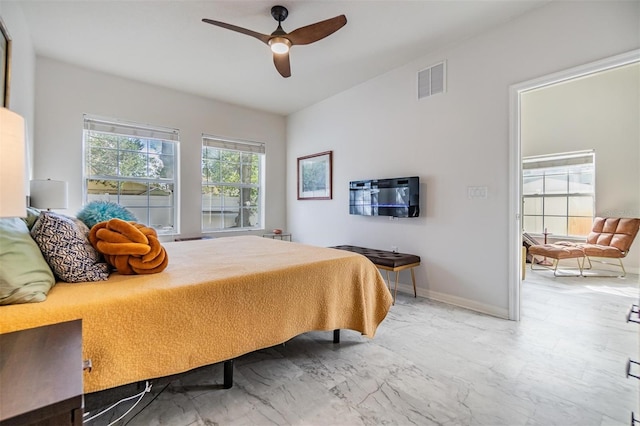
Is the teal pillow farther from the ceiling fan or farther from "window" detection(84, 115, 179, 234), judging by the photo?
"window" detection(84, 115, 179, 234)

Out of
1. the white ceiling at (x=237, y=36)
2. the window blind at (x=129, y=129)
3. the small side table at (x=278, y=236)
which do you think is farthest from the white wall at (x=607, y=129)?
the window blind at (x=129, y=129)

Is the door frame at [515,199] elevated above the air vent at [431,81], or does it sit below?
below

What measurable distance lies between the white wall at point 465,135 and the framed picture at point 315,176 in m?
0.46

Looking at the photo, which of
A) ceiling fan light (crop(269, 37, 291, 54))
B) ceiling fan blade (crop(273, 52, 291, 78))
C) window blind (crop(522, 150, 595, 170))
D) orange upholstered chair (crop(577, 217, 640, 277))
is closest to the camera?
ceiling fan light (crop(269, 37, 291, 54))

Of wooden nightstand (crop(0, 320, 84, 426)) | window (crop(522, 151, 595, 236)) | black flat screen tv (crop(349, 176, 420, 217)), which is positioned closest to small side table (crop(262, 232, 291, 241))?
black flat screen tv (crop(349, 176, 420, 217))

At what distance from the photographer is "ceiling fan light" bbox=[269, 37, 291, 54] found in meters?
2.32

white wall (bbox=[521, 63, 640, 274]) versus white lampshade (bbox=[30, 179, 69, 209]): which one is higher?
white wall (bbox=[521, 63, 640, 274])

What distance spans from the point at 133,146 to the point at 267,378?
356 cm

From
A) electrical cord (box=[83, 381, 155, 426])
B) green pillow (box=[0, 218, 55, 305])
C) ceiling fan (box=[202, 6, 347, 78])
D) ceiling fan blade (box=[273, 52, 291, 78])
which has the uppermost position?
ceiling fan (box=[202, 6, 347, 78])

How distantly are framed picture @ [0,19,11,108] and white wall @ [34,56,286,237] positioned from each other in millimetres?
1483

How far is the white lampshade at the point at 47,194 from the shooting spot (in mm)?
2594

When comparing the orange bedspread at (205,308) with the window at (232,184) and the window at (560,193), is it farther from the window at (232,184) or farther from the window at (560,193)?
the window at (560,193)

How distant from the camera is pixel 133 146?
3.90 meters

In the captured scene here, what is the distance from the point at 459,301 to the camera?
3037 mm
